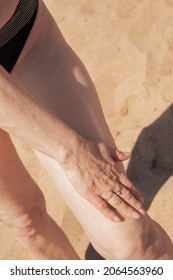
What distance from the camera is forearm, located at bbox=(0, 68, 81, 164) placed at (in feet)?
4.56

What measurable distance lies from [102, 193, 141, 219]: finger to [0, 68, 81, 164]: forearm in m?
0.18

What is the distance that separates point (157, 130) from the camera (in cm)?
251

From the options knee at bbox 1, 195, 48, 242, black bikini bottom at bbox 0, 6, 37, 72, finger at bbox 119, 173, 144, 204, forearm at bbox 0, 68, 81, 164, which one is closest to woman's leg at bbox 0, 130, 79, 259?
knee at bbox 1, 195, 48, 242

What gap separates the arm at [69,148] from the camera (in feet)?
4.58

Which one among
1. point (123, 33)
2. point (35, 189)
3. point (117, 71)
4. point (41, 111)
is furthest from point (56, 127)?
point (123, 33)

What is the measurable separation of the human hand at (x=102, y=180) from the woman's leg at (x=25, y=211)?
369 millimetres

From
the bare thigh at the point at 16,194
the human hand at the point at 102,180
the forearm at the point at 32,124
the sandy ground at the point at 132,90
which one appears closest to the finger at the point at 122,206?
the human hand at the point at 102,180

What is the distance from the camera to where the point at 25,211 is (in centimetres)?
191

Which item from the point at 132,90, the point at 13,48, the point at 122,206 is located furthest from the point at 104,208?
the point at 132,90

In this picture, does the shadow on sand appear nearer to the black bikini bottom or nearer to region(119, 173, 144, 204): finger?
region(119, 173, 144, 204): finger

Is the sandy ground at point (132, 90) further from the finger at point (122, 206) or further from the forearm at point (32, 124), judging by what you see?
the forearm at point (32, 124)

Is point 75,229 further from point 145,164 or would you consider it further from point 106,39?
point 106,39
